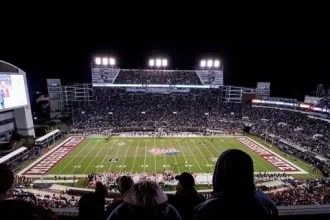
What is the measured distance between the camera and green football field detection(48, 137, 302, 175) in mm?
23625

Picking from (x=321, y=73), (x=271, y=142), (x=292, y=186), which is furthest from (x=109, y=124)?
(x=321, y=73)

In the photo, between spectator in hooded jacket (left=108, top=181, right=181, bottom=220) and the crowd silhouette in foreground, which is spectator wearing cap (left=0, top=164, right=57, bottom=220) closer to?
the crowd silhouette in foreground

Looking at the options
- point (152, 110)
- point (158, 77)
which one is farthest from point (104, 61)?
point (152, 110)

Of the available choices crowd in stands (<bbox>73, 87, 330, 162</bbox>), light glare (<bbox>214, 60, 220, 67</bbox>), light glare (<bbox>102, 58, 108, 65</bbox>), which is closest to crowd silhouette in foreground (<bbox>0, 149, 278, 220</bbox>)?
crowd in stands (<bbox>73, 87, 330, 162</bbox>)

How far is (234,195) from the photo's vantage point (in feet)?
5.65

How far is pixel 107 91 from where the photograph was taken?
57.1 m

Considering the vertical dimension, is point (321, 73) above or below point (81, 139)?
above

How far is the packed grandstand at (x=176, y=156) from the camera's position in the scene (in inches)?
71.0

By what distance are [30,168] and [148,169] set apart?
41.0 feet

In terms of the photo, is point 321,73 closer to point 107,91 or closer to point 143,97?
point 143,97

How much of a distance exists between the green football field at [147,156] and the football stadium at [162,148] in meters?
0.14

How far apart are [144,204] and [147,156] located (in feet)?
85.4

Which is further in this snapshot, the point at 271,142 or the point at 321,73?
the point at 321,73

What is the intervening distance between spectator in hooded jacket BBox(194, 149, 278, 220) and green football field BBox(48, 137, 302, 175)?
21.8 m
